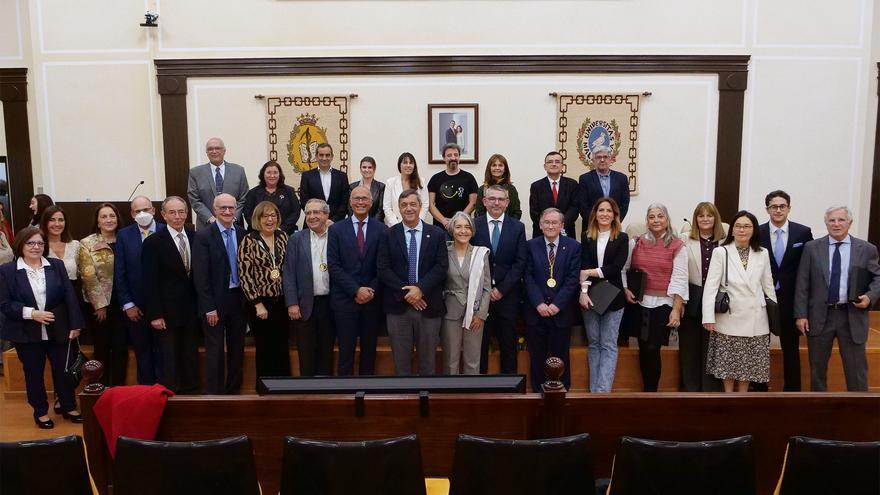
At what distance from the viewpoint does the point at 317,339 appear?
15.2ft

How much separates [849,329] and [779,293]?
0.48 metres

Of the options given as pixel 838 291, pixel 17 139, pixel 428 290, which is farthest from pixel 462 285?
pixel 17 139

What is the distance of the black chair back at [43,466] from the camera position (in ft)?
7.61

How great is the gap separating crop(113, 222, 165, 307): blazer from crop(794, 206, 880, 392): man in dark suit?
4.44 m

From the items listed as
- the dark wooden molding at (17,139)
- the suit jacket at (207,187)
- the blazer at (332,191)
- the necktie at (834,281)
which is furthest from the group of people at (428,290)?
the dark wooden molding at (17,139)

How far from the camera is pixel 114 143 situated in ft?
23.3

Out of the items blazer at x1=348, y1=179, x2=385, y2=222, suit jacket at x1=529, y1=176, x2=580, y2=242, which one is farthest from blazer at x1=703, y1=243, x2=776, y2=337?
blazer at x1=348, y1=179, x2=385, y2=222

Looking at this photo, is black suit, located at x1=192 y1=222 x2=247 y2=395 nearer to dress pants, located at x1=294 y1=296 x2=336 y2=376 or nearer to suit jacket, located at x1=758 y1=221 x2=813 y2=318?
dress pants, located at x1=294 y1=296 x2=336 y2=376

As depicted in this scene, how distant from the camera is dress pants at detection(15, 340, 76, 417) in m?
4.43

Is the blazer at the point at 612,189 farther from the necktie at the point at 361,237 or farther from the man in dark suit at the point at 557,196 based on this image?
the necktie at the point at 361,237

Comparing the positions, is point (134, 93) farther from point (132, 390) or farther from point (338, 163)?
point (132, 390)

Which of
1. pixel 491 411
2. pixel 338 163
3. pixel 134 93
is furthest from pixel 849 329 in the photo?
pixel 134 93

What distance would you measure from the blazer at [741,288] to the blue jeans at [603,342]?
0.60 meters

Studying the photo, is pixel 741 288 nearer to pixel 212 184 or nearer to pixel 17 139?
pixel 212 184
